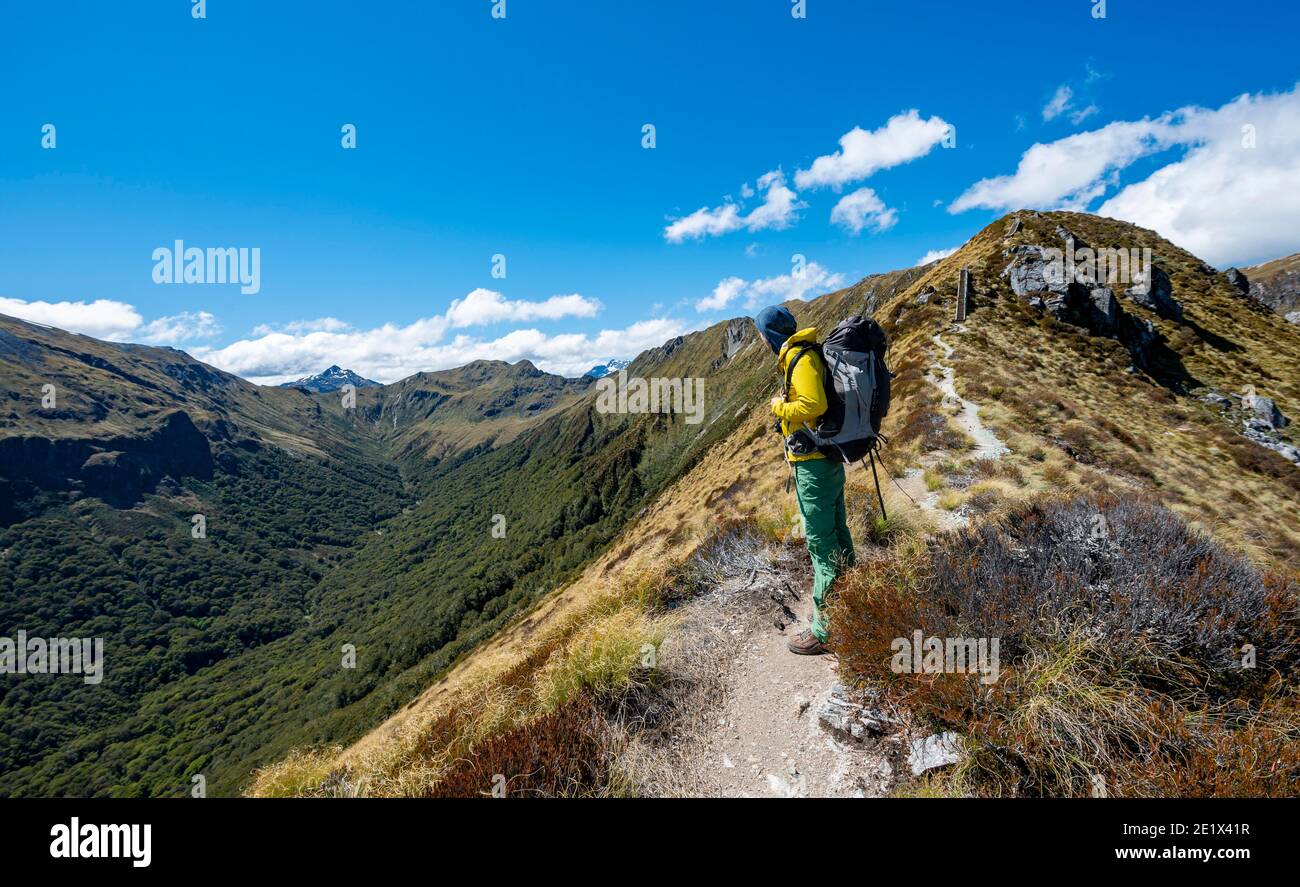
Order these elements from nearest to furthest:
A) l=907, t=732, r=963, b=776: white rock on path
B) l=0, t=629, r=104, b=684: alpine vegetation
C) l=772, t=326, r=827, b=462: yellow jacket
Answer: l=907, t=732, r=963, b=776: white rock on path → l=772, t=326, r=827, b=462: yellow jacket → l=0, t=629, r=104, b=684: alpine vegetation

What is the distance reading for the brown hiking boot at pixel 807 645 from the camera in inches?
219

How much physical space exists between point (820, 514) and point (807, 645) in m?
1.49

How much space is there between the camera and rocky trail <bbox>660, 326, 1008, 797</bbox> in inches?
156

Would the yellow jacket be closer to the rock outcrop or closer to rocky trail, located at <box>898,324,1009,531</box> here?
rocky trail, located at <box>898,324,1009,531</box>

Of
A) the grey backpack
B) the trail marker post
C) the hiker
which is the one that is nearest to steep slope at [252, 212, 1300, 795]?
the trail marker post

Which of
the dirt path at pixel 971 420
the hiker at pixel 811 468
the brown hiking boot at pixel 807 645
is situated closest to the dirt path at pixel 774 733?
the brown hiking boot at pixel 807 645

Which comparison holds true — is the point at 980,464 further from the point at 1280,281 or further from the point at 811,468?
the point at 1280,281

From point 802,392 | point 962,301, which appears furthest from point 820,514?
point 962,301

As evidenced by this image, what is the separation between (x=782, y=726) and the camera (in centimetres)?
471

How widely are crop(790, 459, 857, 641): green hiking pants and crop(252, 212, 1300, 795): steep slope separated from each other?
1118 mm

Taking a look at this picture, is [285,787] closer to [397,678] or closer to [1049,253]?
[1049,253]

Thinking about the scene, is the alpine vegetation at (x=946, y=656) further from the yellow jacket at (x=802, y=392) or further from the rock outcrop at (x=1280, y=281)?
the rock outcrop at (x=1280, y=281)
